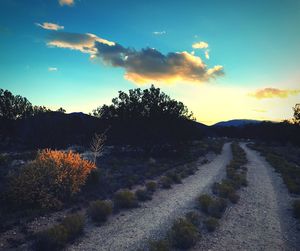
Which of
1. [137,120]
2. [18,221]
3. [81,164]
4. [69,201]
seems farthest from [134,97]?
[18,221]

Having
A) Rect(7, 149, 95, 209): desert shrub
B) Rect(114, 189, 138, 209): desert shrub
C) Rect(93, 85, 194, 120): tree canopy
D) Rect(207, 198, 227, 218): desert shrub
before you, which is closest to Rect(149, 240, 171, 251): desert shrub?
Rect(207, 198, 227, 218): desert shrub

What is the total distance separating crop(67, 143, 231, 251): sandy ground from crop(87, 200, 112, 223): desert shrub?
0.38 metres

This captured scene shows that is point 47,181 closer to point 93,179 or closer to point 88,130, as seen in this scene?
point 93,179

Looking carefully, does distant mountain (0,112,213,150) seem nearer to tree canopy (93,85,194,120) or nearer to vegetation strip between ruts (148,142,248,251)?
tree canopy (93,85,194,120)

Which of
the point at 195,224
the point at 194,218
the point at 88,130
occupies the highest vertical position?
the point at 88,130

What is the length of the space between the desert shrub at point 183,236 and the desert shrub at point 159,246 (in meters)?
0.53

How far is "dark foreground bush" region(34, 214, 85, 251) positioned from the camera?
930cm

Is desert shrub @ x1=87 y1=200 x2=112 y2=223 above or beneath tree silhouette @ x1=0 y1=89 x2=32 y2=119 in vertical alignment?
beneath

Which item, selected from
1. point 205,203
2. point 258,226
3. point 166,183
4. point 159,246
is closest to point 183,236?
point 159,246

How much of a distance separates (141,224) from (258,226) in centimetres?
538

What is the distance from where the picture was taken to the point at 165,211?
46.2 feet

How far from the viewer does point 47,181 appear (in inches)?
570

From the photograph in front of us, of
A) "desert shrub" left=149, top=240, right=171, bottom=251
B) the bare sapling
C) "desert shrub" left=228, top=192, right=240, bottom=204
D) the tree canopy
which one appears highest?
the tree canopy

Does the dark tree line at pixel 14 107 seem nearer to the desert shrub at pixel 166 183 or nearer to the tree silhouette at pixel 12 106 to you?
the tree silhouette at pixel 12 106
